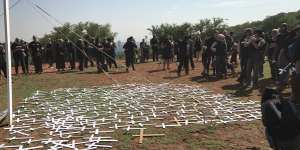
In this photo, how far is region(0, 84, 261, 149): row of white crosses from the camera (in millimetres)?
9438

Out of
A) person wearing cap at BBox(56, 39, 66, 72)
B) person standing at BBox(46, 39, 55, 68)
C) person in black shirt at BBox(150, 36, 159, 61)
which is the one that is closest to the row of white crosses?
person wearing cap at BBox(56, 39, 66, 72)

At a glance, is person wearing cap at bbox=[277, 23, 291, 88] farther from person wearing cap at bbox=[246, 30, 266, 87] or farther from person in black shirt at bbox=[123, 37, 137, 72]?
person in black shirt at bbox=[123, 37, 137, 72]

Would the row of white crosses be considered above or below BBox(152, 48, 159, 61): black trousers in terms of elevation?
below

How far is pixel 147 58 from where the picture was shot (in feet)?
120

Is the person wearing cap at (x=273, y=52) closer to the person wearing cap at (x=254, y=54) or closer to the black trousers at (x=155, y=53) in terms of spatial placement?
the person wearing cap at (x=254, y=54)

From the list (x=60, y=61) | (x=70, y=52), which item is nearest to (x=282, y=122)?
(x=60, y=61)

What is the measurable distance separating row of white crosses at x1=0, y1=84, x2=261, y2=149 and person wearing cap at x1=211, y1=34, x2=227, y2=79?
279cm

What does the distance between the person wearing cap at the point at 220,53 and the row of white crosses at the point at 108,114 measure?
279 cm

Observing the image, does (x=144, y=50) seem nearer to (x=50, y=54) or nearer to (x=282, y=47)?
(x=50, y=54)

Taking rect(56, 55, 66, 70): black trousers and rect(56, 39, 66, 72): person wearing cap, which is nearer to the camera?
rect(56, 39, 66, 72): person wearing cap

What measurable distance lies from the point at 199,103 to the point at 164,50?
1186 centimetres

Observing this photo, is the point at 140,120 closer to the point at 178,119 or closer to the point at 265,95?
the point at 178,119

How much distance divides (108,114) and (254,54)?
20.5 ft

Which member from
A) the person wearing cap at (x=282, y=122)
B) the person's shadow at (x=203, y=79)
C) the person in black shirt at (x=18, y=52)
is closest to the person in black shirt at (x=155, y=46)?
the person in black shirt at (x=18, y=52)
